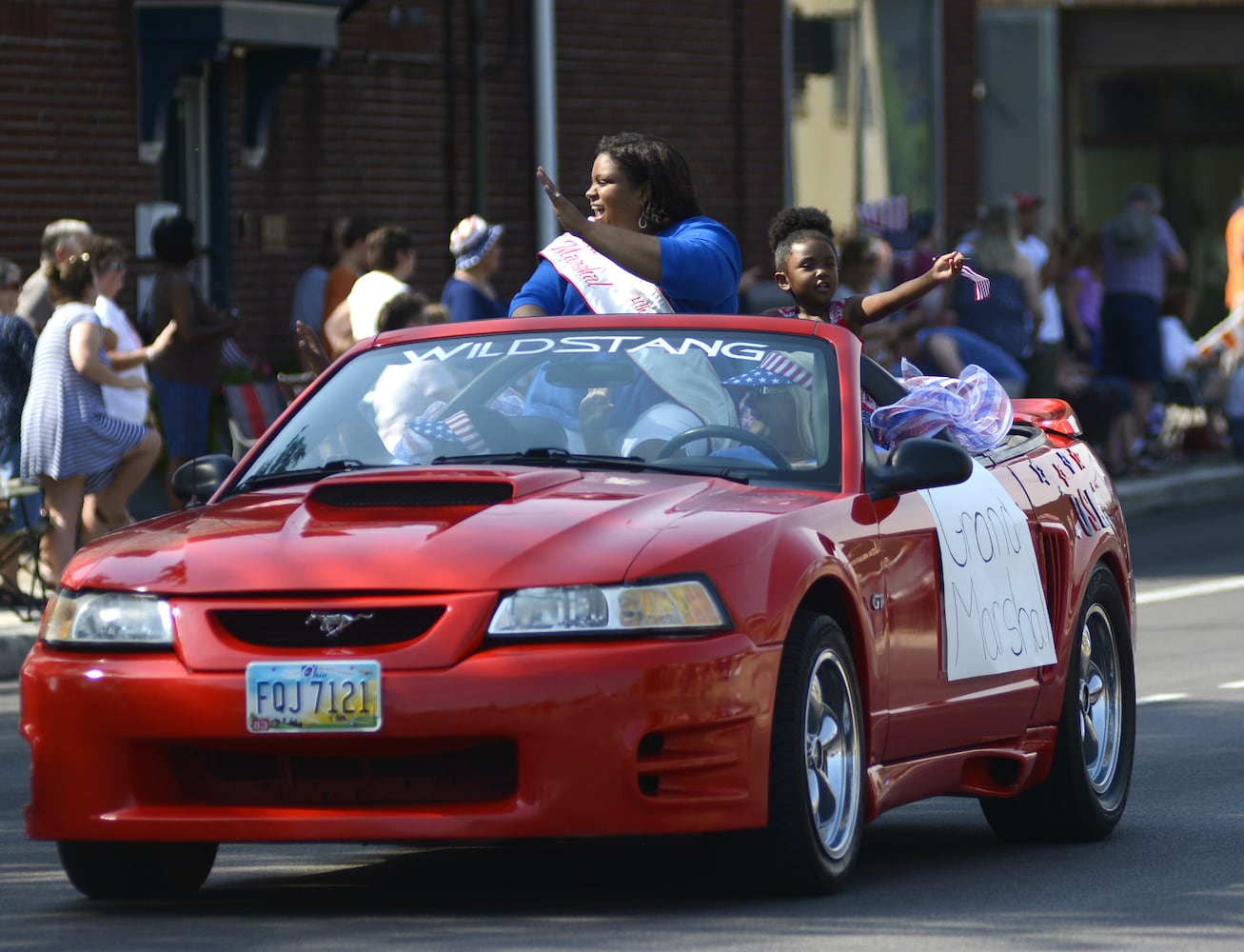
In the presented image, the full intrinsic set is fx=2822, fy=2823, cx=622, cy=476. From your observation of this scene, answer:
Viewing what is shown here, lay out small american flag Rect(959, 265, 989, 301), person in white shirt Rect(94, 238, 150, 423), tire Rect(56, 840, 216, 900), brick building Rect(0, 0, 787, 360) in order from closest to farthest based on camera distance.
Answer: tire Rect(56, 840, 216, 900) → small american flag Rect(959, 265, 989, 301) → person in white shirt Rect(94, 238, 150, 423) → brick building Rect(0, 0, 787, 360)

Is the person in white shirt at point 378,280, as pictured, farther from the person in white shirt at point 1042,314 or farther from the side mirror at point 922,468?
the side mirror at point 922,468

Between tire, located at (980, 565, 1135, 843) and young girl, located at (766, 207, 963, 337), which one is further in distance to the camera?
young girl, located at (766, 207, 963, 337)

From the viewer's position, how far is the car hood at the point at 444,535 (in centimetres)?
604

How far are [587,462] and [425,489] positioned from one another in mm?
538

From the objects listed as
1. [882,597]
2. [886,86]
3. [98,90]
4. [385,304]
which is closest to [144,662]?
[882,597]

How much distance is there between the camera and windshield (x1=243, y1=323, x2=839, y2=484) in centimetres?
696

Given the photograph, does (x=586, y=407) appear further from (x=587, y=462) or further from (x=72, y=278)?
(x=72, y=278)

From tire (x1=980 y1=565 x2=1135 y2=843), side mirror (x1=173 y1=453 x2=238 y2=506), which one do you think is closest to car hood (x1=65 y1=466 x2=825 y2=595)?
side mirror (x1=173 y1=453 x2=238 y2=506)

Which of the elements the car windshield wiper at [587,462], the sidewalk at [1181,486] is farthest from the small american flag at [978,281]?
the sidewalk at [1181,486]

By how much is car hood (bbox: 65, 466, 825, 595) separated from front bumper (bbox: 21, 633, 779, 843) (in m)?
0.18

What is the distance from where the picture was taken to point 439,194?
2109 cm

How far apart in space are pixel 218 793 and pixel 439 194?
15137 millimetres

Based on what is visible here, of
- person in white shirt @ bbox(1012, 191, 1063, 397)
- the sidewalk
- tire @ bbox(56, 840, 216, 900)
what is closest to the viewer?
tire @ bbox(56, 840, 216, 900)

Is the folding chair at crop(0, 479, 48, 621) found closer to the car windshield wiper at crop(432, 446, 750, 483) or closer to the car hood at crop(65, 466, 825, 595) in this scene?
the car windshield wiper at crop(432, 446, 750, 483)
